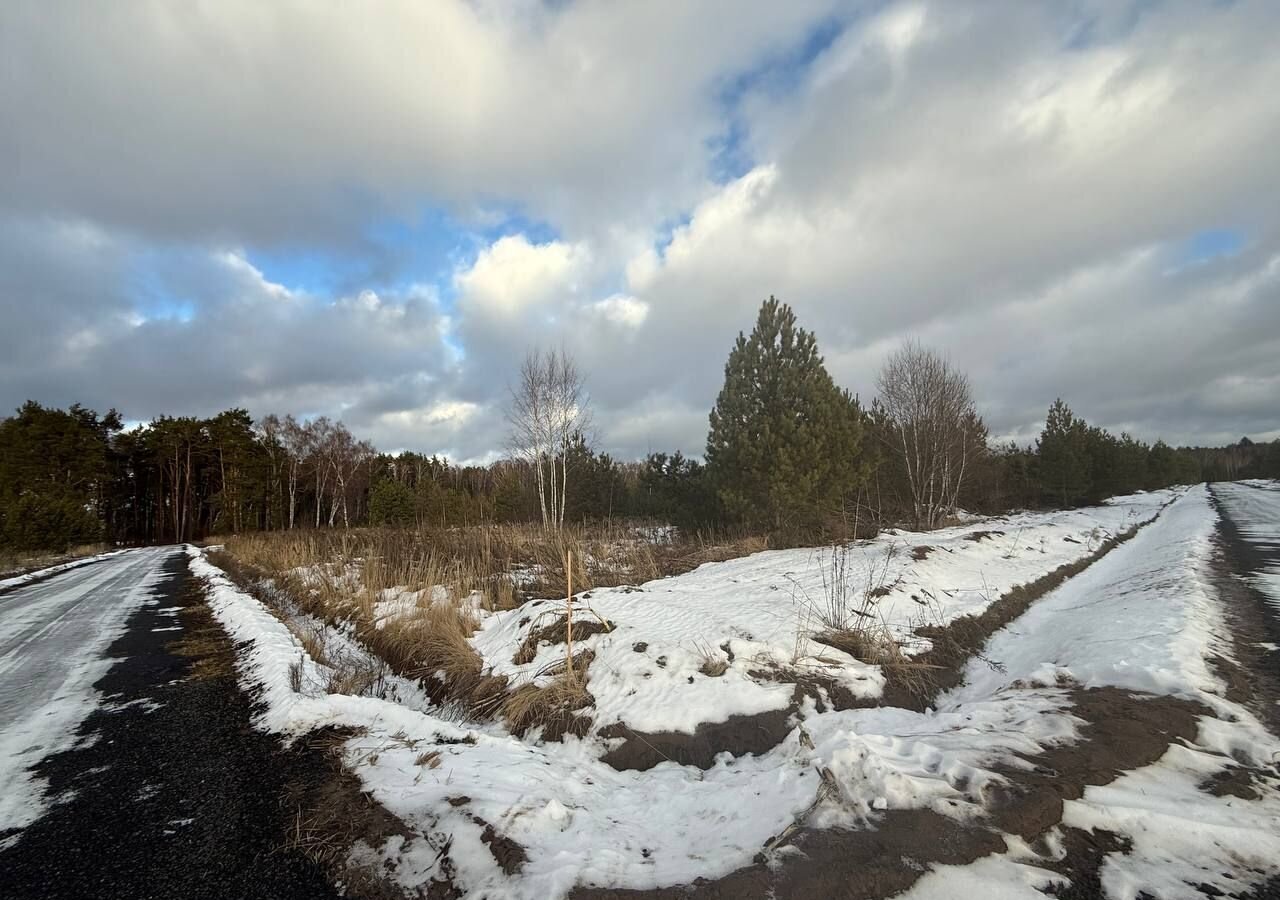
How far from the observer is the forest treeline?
14.8 metres

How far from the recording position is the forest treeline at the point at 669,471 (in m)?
14.8

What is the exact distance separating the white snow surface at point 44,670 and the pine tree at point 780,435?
12.4 m

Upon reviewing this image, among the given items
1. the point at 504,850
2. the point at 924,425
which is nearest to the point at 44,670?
the point at 504,850

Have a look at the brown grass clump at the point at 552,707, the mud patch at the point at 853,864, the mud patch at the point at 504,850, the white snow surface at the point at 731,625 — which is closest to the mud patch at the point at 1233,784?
the mud patch at the point at 853,864

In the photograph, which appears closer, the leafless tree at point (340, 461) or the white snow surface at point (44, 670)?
the white snow surface at point (44, 670)

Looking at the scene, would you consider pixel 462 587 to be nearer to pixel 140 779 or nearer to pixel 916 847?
pixel 140 779

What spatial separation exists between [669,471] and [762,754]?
55.8 ft

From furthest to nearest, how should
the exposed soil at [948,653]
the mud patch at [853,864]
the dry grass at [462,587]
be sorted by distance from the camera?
the dry grass at [462,587] → the exposed soil at [948,653] → the mud patch at [853,864]

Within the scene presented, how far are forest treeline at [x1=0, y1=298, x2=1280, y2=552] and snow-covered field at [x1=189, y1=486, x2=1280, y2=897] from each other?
421cm

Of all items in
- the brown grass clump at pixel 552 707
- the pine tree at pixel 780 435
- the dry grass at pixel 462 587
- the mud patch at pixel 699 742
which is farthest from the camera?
the pine tree at pixel 780 435

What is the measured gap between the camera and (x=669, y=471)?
69.3 feet

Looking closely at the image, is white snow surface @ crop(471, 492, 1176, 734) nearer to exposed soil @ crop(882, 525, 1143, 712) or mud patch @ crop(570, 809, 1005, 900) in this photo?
exposed soil @ crop(882, 525, 1143, 712)

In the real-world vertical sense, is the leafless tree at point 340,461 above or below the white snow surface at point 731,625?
above

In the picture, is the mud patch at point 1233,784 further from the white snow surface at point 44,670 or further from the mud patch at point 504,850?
the white snow surface at point 44,670
